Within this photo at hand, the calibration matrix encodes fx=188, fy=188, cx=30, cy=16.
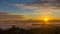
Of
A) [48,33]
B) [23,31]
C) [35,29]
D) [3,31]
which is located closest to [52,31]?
[48,33]

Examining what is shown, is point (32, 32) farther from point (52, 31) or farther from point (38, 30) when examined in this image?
point (52, 31)

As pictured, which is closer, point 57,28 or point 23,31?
point 23,31

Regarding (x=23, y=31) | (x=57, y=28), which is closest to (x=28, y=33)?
(x=23, y=31)

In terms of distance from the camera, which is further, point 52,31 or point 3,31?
point 52,31

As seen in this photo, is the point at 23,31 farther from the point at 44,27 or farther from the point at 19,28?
the point at 44,27

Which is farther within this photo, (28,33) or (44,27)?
(44,27)

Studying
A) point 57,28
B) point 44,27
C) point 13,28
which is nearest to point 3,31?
point 13,28

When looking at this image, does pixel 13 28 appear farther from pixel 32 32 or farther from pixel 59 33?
pixel 59 33
